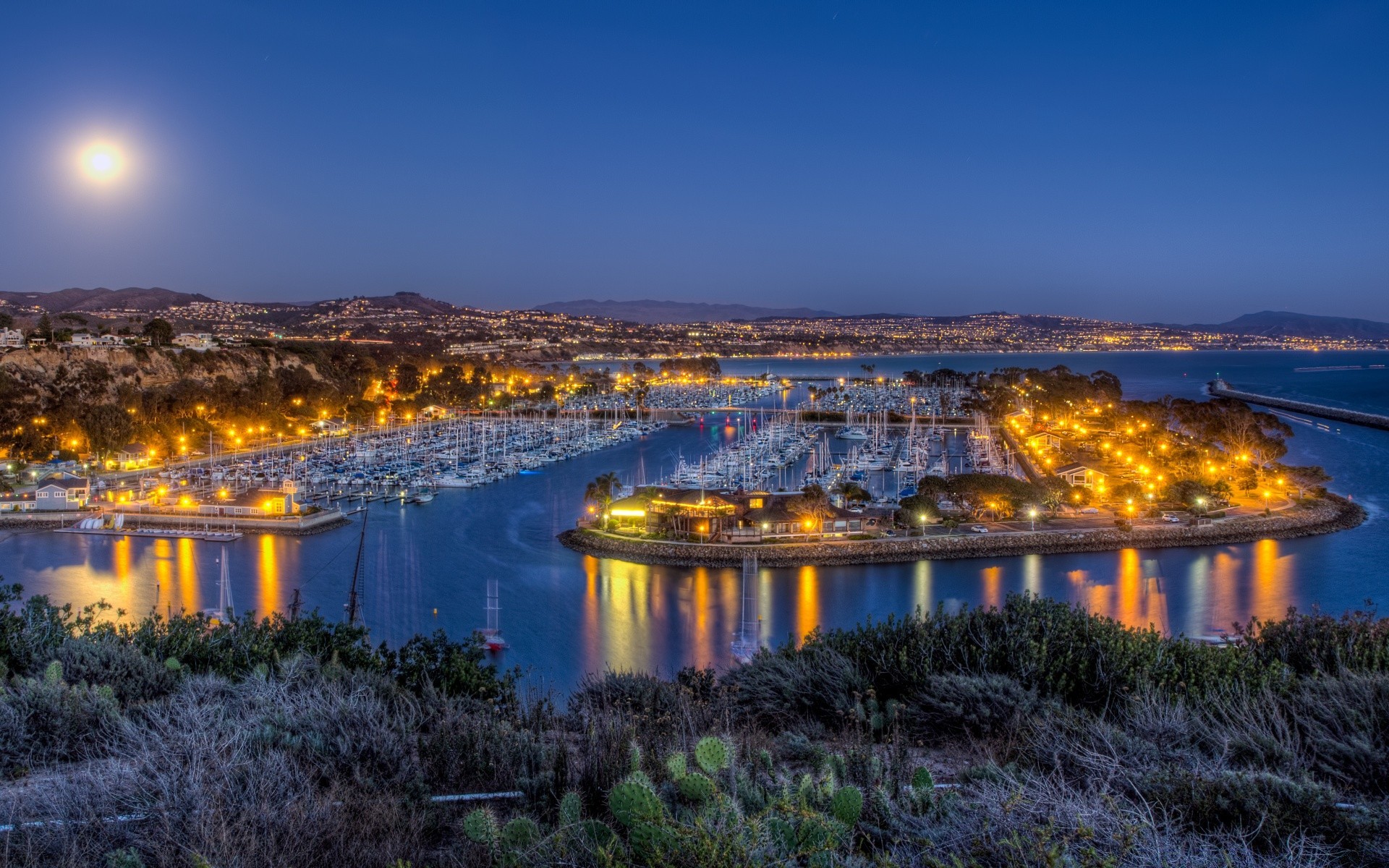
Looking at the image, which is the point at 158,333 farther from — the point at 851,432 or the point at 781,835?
the point at 781,835

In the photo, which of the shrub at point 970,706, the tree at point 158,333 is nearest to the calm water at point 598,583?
the shrub at point 970,706

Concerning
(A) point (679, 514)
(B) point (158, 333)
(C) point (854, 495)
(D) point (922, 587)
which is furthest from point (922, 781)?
(B) point (158, 333)

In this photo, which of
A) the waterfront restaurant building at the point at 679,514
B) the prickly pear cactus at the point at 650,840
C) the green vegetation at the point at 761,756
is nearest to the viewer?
the prickly pear cactus at the point at 650,840

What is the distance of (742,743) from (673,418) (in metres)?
30.9

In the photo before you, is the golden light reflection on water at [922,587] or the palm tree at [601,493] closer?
the golden light reflection on water at [922,587]

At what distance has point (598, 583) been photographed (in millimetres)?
11758

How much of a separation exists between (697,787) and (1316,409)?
126 ft

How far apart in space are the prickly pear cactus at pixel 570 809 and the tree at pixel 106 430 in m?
20.8

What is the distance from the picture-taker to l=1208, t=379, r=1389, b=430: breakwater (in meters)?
29.1

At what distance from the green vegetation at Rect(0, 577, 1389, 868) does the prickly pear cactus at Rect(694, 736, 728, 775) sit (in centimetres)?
1

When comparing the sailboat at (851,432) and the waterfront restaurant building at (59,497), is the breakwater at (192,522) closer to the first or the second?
the waterfront restaurant building at (59,497)

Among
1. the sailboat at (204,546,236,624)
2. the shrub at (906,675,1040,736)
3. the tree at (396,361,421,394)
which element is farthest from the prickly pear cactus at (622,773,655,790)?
the tree at (396,361,421,394)

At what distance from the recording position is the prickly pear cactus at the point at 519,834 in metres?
1.73

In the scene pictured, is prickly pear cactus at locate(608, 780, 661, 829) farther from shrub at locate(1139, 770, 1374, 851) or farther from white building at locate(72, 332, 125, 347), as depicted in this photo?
white building at locate(72, 332, 125, 347)
